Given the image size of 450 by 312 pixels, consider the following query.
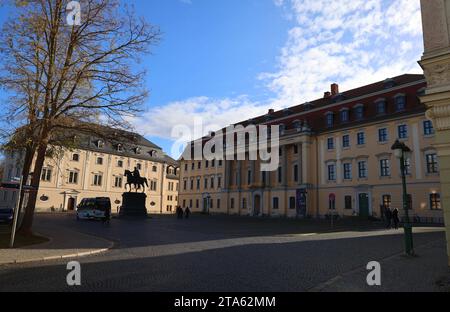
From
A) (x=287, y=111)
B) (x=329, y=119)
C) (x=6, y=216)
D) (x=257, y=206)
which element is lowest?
(x=6, y=216)

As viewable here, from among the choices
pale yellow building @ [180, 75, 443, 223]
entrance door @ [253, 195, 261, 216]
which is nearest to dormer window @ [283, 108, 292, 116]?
pale yellow building @ [180, 75, 443, 223]

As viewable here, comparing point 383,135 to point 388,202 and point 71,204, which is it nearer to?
point 388,202

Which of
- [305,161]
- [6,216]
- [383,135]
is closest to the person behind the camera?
[6,216]

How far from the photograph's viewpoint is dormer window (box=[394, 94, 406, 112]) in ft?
136

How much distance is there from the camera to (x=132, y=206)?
38281mm

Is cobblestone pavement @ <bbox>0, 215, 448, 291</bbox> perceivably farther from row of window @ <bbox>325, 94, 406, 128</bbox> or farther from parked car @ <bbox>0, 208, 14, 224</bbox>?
row of window @ <bbox>325, 94, 406, 128</bbox>

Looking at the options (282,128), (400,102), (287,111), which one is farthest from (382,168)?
(287,111)

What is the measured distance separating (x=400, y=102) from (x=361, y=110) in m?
5.45

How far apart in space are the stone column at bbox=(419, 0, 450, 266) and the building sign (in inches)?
1683

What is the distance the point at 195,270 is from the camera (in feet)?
30.6

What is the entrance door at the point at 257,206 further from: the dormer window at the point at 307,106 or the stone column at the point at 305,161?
the dormer window at the point at 307,106

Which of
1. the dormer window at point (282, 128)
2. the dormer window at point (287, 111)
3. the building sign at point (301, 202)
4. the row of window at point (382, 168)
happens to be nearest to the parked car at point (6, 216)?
the building sign at point (301, 202)

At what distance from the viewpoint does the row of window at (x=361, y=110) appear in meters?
41.8
